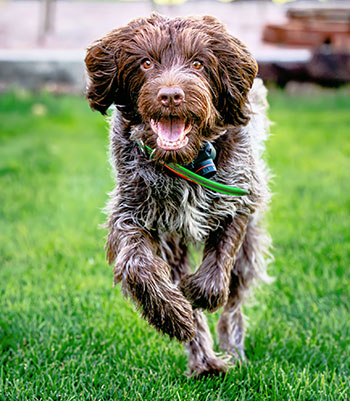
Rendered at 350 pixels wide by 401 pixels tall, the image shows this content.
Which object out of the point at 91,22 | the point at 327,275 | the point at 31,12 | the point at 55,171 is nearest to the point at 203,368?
the point at 327,275

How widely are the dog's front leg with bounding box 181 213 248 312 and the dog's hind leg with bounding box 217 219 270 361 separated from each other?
0.49 meters

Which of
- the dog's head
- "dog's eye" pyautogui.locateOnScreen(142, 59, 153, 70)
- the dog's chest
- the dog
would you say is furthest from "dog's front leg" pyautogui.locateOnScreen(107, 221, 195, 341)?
"dog's eye" pyautogui.locateOnScreen(142, 59, 153, 70)

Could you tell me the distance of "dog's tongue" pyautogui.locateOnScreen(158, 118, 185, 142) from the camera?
3363mm

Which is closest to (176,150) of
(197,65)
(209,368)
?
(197,65)

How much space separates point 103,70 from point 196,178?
0.78 meters

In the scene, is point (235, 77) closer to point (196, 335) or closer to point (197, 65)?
point (197, 65)

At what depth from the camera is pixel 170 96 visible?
320cm

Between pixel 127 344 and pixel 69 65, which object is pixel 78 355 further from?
pixel 69 65

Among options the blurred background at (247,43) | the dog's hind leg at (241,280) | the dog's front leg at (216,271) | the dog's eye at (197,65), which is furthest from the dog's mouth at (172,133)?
the blurred background at (247,43)

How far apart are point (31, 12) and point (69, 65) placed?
8.13 metres

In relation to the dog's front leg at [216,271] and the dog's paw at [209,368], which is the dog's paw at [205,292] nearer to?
the dog's front leg at [216,271]

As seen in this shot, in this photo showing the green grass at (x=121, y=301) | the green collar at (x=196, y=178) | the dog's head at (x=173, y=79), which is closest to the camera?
the dog's head at (x=173, y=79)

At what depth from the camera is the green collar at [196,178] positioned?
140 inches

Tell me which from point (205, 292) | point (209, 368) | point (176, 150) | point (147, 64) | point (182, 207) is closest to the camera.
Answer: point (176, 150)
